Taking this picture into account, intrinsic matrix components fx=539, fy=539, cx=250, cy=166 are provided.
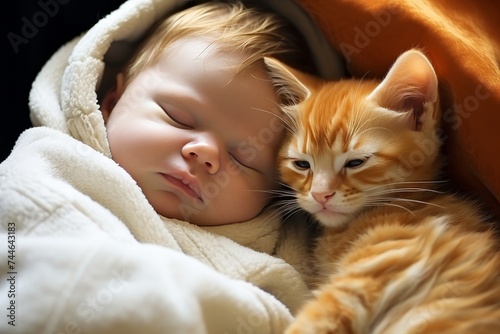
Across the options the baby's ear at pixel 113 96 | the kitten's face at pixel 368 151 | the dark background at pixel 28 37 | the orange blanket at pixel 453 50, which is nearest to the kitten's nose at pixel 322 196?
the kitten's face at pixel 368 151

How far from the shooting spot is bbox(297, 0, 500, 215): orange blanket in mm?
949

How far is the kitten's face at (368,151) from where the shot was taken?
3.28 feet

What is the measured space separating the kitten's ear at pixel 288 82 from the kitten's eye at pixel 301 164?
137mm

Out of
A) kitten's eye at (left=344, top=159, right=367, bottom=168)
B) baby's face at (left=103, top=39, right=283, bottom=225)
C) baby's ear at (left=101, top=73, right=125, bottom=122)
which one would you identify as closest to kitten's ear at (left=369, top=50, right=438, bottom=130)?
kitten's eye at (left=344, top=159, right=367, bottom=168)

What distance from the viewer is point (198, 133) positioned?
1067mm

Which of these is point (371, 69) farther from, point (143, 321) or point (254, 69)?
point (143, 321)

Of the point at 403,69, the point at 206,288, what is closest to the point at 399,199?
the point at 403,69

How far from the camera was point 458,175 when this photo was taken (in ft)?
3.50

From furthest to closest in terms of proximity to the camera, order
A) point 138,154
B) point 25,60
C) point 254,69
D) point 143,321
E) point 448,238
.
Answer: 1. point 25,60
2. point 254,69
3. point 138,154
4. point 448,238
5. point 143,321

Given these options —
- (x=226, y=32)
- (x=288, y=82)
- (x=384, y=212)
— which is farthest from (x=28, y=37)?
(x=384, y=212)

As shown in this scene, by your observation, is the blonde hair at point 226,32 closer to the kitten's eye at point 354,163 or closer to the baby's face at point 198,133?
the baby's face at point 198,133

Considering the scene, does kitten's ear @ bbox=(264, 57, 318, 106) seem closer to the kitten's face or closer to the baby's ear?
the kitten's face

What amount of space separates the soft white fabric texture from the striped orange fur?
10 cm

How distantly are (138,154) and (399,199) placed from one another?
496 millimetres
